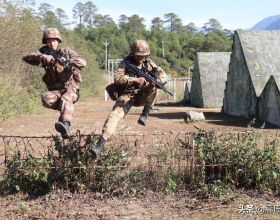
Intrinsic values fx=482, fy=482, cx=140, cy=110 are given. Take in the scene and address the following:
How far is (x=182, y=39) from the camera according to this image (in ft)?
301

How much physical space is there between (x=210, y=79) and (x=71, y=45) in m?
11.8

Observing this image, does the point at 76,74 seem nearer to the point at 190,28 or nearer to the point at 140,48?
the point at 140,48

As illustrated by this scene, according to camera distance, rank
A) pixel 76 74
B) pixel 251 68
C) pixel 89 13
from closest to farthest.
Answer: pixel 76 74 → pixel 251 68 → pixel 89 13

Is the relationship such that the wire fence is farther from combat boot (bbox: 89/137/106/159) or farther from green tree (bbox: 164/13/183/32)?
green tree (bbox: 164/13/183/32)

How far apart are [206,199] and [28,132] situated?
9.22m

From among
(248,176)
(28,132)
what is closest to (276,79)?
(28,132)

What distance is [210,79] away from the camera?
1183 inches

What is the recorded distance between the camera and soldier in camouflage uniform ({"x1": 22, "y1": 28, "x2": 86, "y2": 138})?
272 inches

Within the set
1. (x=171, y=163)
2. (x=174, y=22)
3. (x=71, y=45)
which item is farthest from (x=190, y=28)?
(x=171, y=163)

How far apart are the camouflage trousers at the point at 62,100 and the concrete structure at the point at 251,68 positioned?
1259 cm

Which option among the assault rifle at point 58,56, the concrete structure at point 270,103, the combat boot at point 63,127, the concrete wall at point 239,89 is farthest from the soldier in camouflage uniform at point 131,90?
the concrete wall at point 239,89

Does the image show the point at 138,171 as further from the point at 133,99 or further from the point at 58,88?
the point at 58,88

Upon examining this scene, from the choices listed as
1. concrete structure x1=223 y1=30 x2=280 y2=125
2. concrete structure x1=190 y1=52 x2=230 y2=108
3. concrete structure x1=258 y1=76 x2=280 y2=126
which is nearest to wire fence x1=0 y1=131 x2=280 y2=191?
concrete structure x1=258 y1=76 x2=280 y2=126

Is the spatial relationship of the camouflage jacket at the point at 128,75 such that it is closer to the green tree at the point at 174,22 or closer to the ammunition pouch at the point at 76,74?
the ammunition pouch at the point at 76,74
